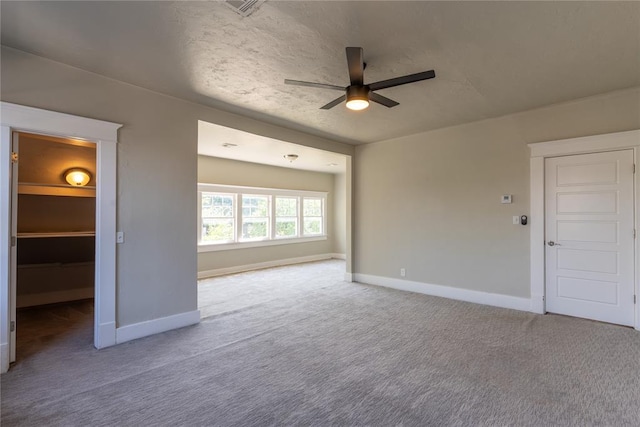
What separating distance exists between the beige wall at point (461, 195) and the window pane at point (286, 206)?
2.77m

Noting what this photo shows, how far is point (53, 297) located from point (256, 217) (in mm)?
4103

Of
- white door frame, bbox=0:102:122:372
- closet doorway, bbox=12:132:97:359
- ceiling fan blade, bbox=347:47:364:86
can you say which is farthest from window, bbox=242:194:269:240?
ceiling fan blade, bbox=347:47:364:86

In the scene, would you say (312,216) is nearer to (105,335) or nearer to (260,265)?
(260,265)

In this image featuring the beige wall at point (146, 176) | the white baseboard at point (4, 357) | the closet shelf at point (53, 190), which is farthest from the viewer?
the closet shelf at point (53, 190)

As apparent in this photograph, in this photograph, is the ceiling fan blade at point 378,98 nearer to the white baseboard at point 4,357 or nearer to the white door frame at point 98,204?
the white door frame at point 98,204

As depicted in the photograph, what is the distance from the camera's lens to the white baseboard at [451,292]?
14.1ft

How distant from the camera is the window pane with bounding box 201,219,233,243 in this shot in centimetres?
682

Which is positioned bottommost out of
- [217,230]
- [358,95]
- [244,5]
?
→ [217,230]

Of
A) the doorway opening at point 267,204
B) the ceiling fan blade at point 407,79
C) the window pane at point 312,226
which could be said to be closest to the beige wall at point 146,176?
the doorway opening at point 267,204

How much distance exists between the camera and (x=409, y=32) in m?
2.36

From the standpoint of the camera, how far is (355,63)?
7.65 feet

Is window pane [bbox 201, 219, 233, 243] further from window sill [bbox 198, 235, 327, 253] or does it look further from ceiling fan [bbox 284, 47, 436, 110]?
ceiling fan [bbox 284, 47, 436, 110]

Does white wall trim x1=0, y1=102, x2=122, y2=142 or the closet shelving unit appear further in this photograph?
the closet shelving unit

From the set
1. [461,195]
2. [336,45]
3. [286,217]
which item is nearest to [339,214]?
[286,217]
